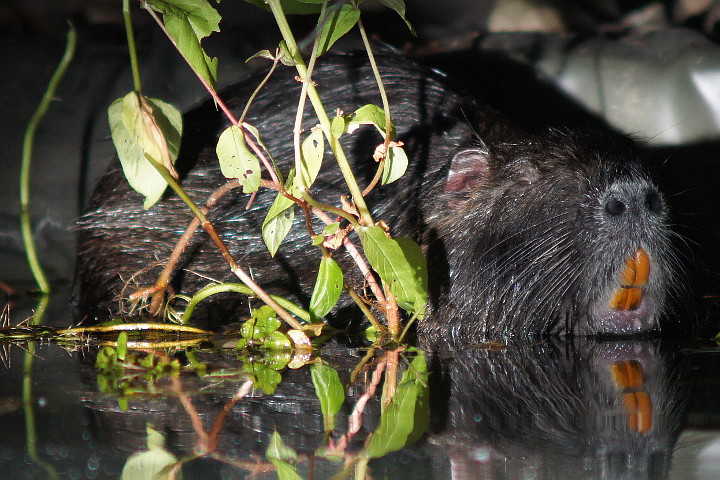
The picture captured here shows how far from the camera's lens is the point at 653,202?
286 centimetres

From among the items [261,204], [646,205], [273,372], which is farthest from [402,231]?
[273,372]

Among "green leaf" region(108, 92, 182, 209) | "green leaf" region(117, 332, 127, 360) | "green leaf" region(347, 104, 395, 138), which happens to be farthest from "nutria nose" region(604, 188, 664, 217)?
"green leaf" region(117, 332, 127, 360)

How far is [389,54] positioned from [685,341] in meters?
1.83

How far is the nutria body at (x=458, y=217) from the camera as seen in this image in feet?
9.45

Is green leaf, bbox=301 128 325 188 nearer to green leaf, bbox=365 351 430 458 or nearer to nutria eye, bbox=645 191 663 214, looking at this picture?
green leaf, bbox=365 351 430 458

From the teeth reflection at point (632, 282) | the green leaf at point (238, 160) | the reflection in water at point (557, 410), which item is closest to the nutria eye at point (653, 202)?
the teeth reflection at point (632, 282)


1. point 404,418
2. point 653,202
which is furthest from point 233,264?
point 653,202

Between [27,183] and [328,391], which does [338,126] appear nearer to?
[328,391]

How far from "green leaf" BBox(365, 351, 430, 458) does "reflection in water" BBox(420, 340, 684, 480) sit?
32 millimetres

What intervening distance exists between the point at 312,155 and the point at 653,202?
3.77 ft

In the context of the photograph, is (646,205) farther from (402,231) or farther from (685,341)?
(402,231)

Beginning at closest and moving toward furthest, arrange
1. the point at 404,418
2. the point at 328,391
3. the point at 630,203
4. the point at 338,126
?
the point at 404,418 < the point at 328,391 < the point at 338,126 < the point at 630,203

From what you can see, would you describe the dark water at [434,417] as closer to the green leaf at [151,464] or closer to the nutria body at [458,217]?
the green leaf at [151,464]

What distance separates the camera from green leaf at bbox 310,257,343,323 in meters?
2.65
